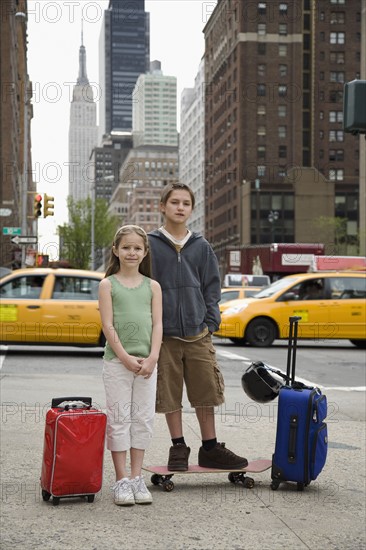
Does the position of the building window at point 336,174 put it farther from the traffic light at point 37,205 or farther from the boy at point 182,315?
the boy at point 182,315

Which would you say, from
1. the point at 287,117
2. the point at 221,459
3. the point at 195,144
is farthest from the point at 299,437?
the point at 195,144

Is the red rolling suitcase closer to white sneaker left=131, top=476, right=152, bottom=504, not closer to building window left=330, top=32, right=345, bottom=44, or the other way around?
white sneaker left=131, top=476, right=152, bottom=504

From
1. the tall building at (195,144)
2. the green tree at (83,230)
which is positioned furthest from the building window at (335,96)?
the green tree at (83,230)

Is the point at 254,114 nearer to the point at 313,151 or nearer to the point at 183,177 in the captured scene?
the point at 313,151

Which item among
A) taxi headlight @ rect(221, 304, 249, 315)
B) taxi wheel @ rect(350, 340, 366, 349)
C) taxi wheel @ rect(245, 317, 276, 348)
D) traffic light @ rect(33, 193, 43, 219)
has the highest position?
traffic light @ rect(33, 193, 43, 219)

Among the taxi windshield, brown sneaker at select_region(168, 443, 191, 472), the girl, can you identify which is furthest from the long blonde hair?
the taxi windshield

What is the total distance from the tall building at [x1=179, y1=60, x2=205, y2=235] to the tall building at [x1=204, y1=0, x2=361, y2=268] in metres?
23.2

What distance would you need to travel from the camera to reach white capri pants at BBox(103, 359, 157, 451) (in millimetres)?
4984

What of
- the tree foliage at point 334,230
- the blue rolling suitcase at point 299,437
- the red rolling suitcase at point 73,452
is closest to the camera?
the red rolling suitcase at point 73,452

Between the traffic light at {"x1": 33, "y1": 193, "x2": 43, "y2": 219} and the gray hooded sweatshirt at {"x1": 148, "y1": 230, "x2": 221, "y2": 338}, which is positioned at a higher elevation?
the traffic light at {"x1": 33, "y1": 193, "x2": 43, "y2": 219}

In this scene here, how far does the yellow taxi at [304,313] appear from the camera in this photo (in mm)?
19172

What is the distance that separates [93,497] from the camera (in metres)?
5.06

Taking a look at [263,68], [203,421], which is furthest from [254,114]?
[203,421]

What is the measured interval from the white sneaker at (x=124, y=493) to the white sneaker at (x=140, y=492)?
0.03 meters
